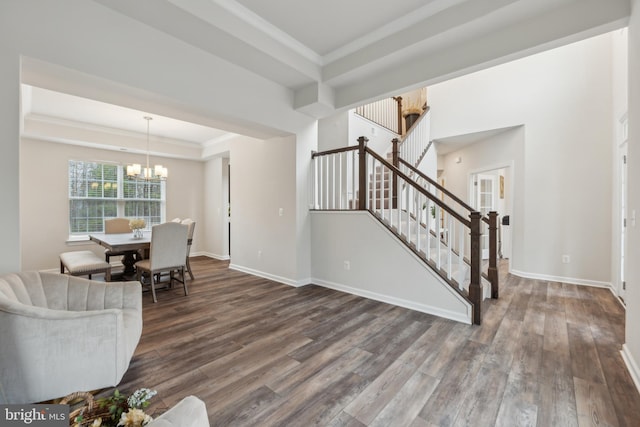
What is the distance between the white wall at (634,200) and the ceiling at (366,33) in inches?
14.0

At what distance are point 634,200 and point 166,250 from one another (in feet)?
15.6

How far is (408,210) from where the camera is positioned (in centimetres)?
334

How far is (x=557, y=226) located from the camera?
439 cm

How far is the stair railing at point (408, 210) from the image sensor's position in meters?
2.81

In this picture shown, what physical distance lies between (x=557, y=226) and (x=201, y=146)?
7.56 m

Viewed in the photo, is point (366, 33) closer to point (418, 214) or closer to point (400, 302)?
point (418, 214)

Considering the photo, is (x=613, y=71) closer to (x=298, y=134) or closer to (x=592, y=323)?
(x=592, y=323)

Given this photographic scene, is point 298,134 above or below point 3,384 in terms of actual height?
above

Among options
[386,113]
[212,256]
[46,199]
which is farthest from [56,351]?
[386,113]

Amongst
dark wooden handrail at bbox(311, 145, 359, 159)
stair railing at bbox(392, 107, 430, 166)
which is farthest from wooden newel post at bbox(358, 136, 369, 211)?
stair railing at bbox(392, 107, 430, 166)

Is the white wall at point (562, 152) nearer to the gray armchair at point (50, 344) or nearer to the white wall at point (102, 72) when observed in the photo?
the white wall at point (102, 72)

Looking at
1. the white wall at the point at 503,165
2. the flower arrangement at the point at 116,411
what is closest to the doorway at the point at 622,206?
the white wall at the point at 503,165

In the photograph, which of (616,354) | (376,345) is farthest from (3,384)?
(616,354)

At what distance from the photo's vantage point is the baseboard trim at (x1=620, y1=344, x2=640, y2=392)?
181 centimetres
